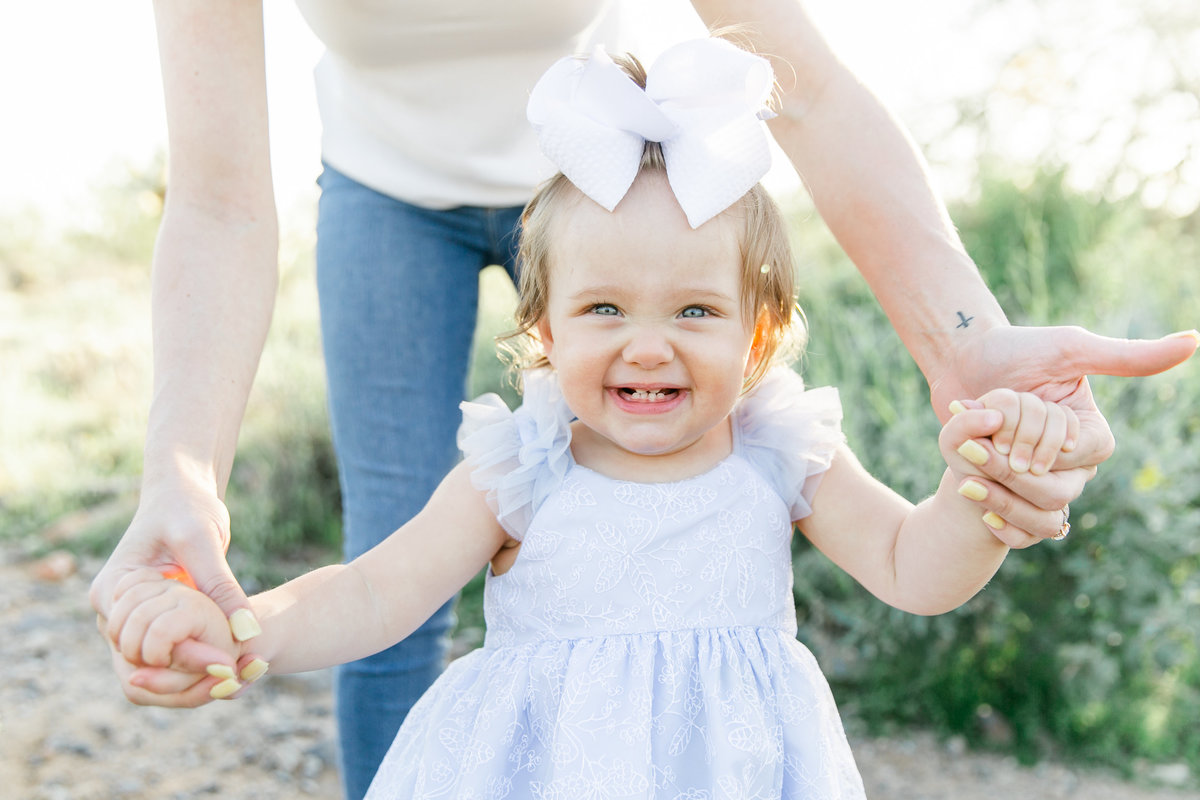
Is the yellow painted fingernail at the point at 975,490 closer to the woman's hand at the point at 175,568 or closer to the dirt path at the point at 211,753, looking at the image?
the woman's hand at the point at 175,568

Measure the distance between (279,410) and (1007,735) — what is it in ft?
12.6

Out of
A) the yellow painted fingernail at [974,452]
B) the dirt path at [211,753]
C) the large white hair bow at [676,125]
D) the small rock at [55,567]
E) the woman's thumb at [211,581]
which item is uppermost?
the large white hair bow at [676,125]

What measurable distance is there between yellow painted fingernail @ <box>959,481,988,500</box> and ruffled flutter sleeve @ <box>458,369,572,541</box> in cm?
61

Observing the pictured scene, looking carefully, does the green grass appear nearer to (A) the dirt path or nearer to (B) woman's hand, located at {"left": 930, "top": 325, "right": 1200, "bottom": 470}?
(A) the dirt path

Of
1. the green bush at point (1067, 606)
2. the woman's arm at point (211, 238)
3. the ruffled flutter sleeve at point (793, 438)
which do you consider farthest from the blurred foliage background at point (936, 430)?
the woman's arm at point (211, 238)

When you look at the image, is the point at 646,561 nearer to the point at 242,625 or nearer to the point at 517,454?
the point at 517,454

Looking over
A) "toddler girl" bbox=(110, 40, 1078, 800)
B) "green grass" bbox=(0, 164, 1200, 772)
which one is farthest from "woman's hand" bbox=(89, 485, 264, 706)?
"green grass" bbox=(0, 164, 1200, 772)

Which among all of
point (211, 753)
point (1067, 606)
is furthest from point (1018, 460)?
point (211, 753)

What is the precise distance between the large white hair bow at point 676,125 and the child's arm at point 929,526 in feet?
1.58

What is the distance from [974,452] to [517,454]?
0.70 metres

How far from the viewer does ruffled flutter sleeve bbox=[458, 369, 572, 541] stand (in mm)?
1564

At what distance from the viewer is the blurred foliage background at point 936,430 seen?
3.11m

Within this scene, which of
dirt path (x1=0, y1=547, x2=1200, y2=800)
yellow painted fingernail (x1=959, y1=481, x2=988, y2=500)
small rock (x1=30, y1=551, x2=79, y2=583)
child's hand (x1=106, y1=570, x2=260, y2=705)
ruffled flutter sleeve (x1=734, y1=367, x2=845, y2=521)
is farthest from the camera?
small rock (x1=30, y1=551, x2=79, y2=583)

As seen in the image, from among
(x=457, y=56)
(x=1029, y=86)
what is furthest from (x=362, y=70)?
(x=1029, y=86)
